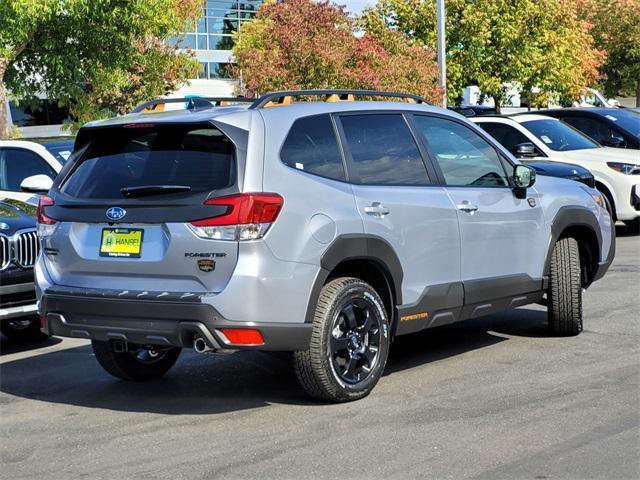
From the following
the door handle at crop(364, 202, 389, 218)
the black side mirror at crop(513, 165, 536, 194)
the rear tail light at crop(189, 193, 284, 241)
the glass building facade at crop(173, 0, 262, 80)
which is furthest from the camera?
the glass building facade at crop(173, 0, 262, 80)

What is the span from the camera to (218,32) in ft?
193

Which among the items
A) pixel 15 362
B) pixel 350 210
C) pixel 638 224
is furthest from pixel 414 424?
pixel 638 224

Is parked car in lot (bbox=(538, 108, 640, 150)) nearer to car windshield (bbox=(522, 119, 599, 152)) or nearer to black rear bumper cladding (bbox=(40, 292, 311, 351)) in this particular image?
car windshield (bbox=(522, 119, 599, 152))

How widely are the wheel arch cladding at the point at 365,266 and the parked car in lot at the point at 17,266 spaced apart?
9.43 feet

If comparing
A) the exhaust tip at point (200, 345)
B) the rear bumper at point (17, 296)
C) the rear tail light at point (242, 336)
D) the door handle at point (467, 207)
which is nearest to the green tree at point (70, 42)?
the rear bumper at point (17, 296)

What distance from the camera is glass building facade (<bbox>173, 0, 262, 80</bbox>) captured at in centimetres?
5803

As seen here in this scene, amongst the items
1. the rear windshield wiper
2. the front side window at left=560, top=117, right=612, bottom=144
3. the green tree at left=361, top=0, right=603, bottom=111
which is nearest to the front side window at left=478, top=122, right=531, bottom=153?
the front side window at left=560, top=117, right=612, bottom=144

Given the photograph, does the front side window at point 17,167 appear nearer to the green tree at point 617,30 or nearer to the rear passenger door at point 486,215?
the rear passenger door at point 486,215

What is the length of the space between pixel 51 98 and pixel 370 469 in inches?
735

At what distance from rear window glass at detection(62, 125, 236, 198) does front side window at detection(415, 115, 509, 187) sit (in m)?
1.76

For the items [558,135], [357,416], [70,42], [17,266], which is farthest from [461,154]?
[70,42]

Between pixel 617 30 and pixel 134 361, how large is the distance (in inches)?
1652

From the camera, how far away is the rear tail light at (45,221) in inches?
263

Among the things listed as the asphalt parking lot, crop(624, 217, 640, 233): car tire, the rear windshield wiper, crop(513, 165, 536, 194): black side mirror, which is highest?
the rear windshield wiper
